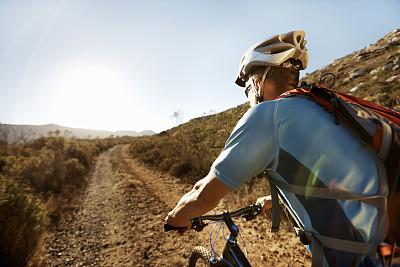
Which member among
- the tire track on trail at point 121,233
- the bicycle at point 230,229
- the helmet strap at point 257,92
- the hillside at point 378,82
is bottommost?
the tire track on trail at point 121,233

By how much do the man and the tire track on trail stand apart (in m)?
3.19

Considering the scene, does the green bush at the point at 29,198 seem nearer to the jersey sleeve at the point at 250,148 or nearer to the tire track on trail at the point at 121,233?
the tire track on trail at the point at 121,233

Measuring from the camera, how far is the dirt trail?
3449mm

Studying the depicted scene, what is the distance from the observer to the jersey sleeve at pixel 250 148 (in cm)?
102

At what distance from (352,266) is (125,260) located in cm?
397

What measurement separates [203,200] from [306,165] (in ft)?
2.13

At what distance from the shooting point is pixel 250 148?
1018 mm

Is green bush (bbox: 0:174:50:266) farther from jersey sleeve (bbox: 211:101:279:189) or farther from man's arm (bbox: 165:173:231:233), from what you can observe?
jersey sleeve (bbox: 211:101:279:189)

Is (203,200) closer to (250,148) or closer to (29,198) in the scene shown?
(250,148)

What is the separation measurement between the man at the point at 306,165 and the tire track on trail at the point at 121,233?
3.19m

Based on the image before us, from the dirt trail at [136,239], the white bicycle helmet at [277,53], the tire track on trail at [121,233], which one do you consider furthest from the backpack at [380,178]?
the tire track on trail at [121,233]

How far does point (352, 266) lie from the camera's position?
2.98ft

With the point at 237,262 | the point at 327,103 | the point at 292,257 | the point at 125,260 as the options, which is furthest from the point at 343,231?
the point at 125,260

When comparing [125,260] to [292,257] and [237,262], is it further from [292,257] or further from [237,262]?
[292,257]
